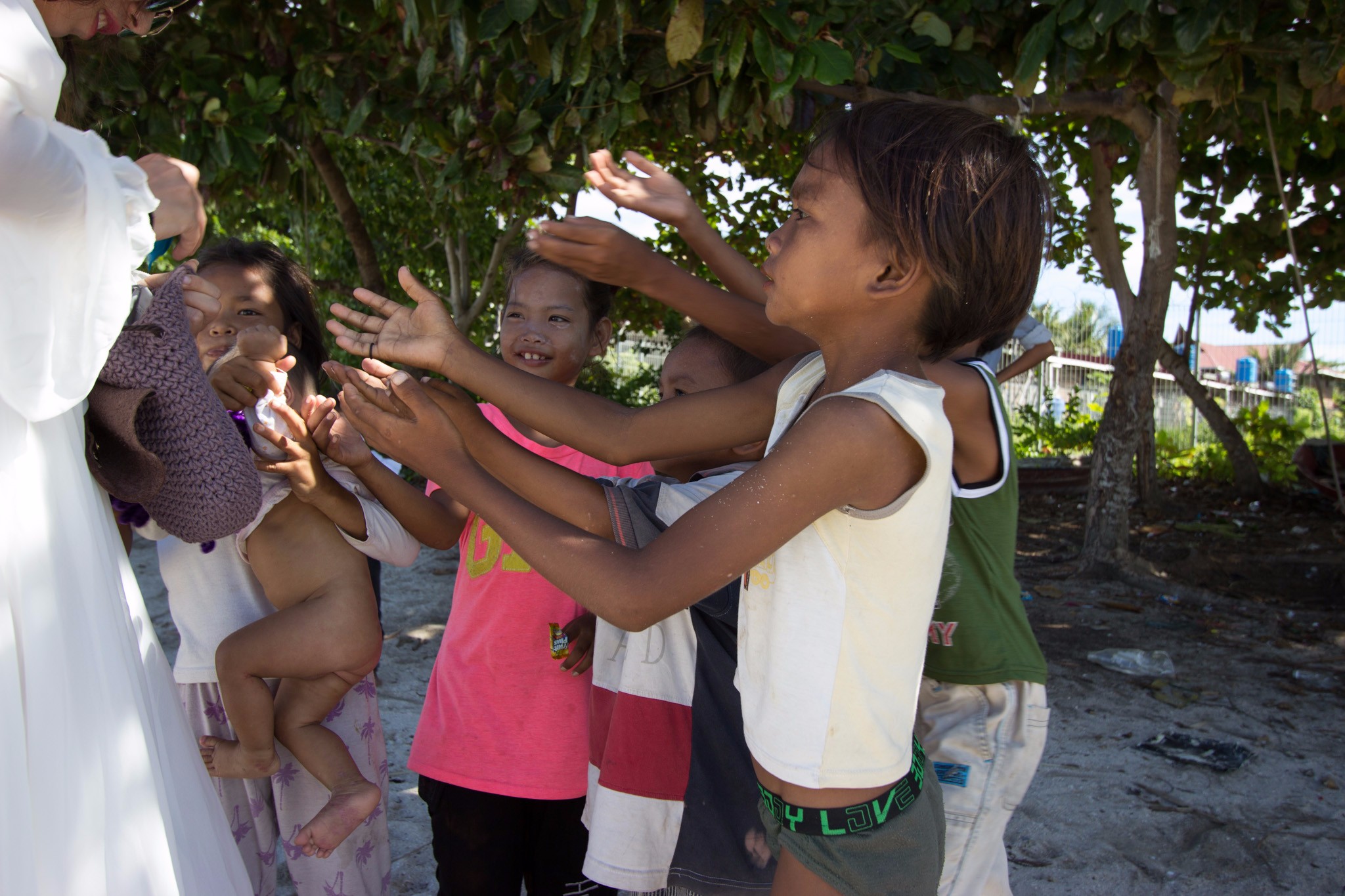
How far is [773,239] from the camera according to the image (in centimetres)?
139

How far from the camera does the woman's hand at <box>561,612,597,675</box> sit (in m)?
1.90

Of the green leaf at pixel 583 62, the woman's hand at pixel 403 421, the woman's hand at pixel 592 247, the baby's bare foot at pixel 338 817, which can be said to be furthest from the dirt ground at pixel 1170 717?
the green leaf at pixel 583 62

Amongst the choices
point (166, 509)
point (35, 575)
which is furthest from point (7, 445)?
point (166, 509)

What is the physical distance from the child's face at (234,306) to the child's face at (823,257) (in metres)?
1.29

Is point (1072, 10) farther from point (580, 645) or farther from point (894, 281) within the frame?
point (580, 645)

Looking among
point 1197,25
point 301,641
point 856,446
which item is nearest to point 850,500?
point 856,446

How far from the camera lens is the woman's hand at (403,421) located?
4.45ft

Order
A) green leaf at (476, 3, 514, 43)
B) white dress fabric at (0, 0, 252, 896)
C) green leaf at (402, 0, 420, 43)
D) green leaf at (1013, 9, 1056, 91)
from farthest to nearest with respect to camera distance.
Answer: green leaf at (1013, 9, 1056, 91) → green leaf at (476, 3, 514, 43) → green leaf at (402, 0, 420, 43) → white dress fabric at (0, 0, 252, 896)

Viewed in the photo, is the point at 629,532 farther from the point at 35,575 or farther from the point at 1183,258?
the point at 1183,258

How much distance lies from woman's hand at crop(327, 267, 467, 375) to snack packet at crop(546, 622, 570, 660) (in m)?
0.64

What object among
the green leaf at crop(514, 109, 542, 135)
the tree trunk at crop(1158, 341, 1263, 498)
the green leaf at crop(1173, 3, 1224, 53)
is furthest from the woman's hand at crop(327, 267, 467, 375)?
the tree trunk at crop(1158, 341, 1263, 498)

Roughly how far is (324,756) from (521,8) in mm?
1970

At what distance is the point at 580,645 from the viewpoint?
1.90 m

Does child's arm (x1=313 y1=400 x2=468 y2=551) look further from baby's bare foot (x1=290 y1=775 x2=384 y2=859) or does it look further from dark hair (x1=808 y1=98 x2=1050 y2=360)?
dark hair (x1=808 y1=98 x2=1050 y2=360)
